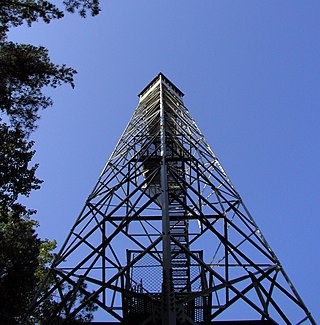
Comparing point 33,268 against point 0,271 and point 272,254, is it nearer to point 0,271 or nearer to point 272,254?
point 0,271

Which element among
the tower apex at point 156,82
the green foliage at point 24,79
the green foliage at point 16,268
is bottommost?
the green foliage at point 16,268

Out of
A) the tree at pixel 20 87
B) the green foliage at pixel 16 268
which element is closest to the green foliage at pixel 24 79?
the tree at pixel 20 87

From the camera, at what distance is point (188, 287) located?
24.4ft

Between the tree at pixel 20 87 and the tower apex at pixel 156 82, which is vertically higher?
the tower apex at pixel 156 82

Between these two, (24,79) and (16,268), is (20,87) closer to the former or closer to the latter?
(24,79)

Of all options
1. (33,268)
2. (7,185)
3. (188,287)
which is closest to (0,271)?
(33,268)

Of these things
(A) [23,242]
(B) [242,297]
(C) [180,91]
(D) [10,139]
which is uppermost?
(C) [180,91]

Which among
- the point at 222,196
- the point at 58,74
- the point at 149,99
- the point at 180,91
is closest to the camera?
the point at 222,196

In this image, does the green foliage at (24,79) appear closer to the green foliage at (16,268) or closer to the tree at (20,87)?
the tree at (20,87)

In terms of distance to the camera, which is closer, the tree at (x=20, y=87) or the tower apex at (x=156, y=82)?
the tree at (x=20, y=87)

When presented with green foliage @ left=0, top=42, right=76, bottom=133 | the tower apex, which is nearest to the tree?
green foliage @ left=0, top=42, right=76, bottom=133

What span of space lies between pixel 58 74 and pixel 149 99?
3605 millimetres

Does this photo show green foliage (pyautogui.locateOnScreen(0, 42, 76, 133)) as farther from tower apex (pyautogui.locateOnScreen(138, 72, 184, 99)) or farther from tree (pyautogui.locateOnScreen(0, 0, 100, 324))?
tower apex (pyautogui.locateOnScreen(138, 72, 184, 99))

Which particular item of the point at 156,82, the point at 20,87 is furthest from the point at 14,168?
the point at 156,82
